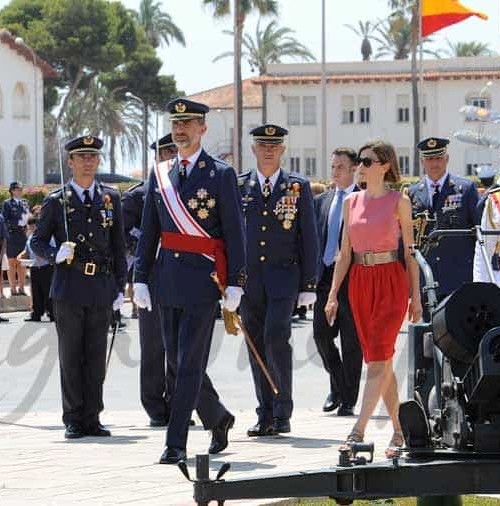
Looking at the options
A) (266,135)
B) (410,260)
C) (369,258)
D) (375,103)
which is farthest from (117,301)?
(375,103)

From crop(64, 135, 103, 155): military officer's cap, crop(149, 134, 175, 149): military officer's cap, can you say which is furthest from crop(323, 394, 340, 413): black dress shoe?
crop(64, 135, 103, 155): military officer's cap

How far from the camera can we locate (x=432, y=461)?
6395 millimetres

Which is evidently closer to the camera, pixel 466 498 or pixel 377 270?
pixel 466 498

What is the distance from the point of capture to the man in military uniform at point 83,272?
11.6 metres

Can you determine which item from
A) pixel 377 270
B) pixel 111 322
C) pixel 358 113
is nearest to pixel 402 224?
pixel 377 270

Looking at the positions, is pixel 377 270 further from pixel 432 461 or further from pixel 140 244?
pixel 432 461

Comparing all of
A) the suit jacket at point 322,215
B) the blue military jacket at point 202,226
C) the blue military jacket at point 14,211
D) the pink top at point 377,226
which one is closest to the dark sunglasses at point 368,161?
the pink top at point 377,226

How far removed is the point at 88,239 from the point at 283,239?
4.40 ft

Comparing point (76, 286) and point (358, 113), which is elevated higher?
point (358, 113)

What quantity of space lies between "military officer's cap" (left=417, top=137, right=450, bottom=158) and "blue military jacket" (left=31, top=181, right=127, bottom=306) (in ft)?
8.58

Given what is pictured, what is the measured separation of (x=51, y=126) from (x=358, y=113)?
19211 millimetres

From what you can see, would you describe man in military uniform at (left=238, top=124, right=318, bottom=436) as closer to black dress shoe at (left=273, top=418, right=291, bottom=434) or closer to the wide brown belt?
black dress shoe at (left=273, top=418, right=291, bottom=434)

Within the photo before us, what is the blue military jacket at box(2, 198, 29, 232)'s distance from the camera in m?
30.3

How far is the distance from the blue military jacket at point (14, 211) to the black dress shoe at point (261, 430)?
19.2m
